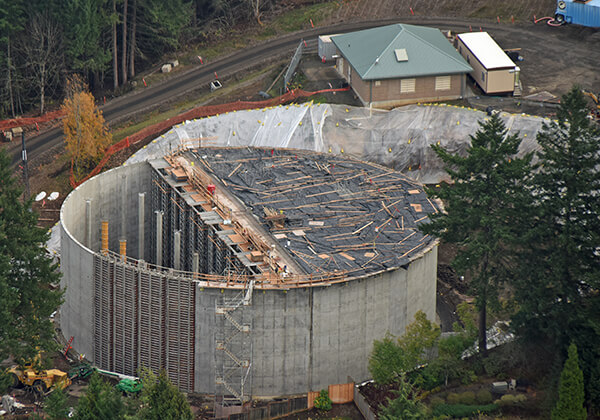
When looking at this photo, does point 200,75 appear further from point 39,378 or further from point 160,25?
point 39,378

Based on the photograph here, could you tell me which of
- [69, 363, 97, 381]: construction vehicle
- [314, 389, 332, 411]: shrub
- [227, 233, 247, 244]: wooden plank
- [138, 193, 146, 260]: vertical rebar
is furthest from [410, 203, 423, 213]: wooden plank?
[69, 363, 97, 381]: construction vehicle

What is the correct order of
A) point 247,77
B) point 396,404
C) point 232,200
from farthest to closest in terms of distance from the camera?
point 247,77 → point 232,200 → point 396,404

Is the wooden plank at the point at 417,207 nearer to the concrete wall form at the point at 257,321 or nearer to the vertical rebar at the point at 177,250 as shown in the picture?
the concrete wall form at the point at 257,321

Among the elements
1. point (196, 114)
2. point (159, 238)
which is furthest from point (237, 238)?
point (196, 114)

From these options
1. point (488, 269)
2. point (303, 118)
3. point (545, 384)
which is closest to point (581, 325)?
Answer: point (545, 384)

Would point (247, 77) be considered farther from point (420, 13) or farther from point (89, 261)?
point (89, 261)
